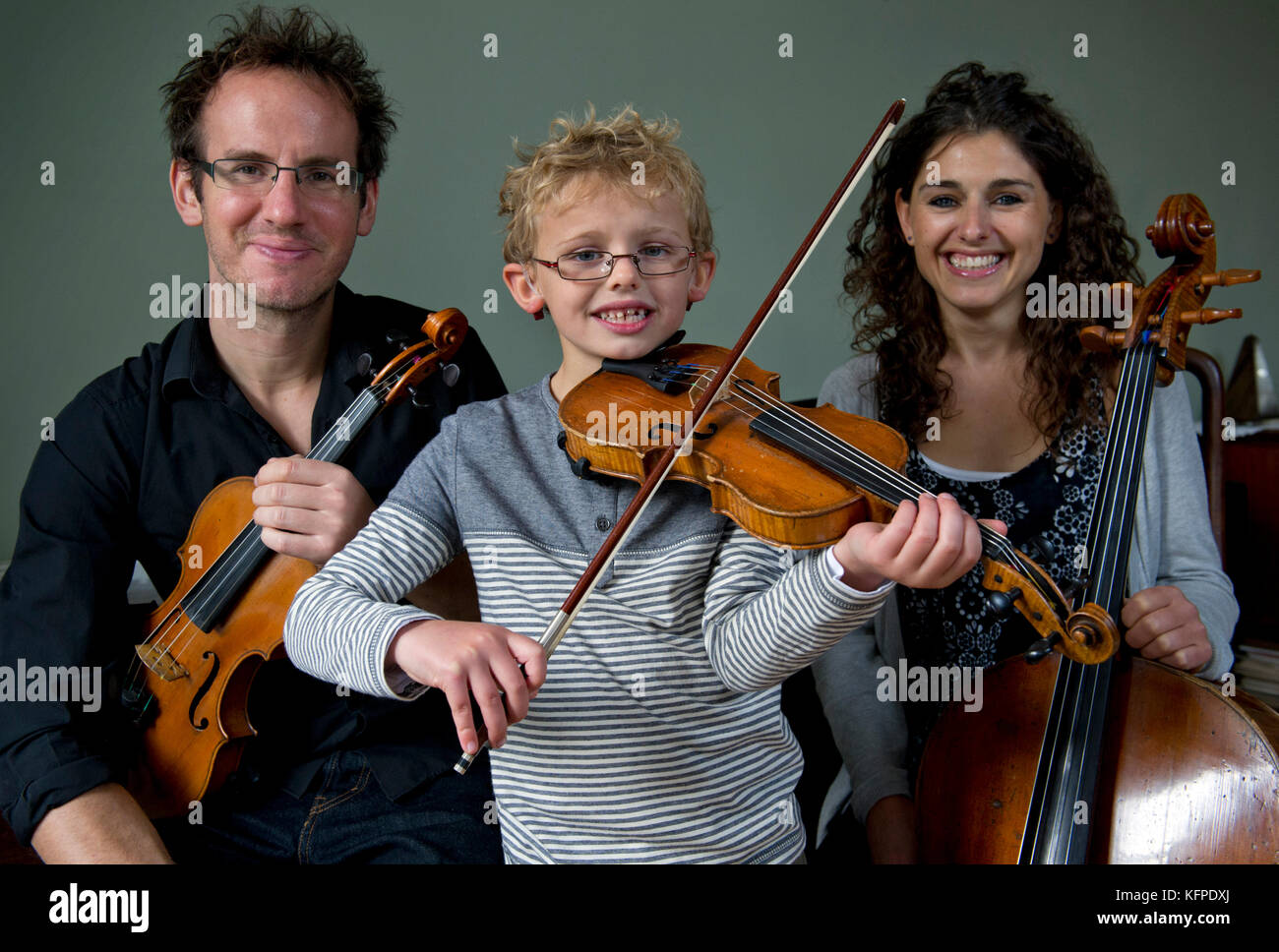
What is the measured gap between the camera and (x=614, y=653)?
111 cm

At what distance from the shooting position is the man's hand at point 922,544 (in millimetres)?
892

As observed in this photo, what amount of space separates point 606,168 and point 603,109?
1.13 meters

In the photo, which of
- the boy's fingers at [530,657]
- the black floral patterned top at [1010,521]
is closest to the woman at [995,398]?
the black floral patterned top at [1010,521]

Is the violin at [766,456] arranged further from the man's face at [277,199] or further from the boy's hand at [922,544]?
the man's face at [277,199]

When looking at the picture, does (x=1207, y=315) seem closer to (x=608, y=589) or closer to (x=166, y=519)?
(x=608, y=589)

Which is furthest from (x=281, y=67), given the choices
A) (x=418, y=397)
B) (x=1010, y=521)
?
(x=1010, y=521)

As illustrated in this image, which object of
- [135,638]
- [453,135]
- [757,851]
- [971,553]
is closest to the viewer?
[971,553]

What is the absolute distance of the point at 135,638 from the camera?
4.30 feet

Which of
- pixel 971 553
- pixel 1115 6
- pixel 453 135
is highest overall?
pixel 1115 6

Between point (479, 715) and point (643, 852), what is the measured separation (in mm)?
274

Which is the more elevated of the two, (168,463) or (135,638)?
(168,463)

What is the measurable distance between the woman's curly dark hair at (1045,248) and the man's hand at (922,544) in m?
0.63
